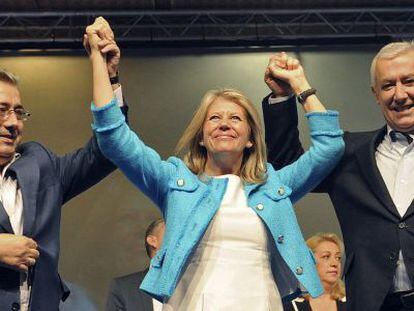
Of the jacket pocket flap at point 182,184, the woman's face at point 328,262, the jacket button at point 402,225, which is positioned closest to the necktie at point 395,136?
the jacket button at point 402,225

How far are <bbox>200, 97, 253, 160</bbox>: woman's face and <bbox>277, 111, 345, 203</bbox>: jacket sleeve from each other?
17 cm

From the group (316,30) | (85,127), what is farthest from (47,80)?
(316,30)

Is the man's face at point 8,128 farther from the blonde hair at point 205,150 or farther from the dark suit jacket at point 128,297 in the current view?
the dark suit jacket at point 128,297

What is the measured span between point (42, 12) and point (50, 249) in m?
3.94

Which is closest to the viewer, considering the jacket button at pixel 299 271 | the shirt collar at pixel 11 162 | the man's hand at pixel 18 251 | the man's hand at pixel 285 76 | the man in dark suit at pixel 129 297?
the man's hand at pixel 18 251

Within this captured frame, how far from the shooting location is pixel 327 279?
4.71 metres

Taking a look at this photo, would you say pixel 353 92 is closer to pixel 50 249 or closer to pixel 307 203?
pixel 307 203

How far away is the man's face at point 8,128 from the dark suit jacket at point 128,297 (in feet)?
5.40

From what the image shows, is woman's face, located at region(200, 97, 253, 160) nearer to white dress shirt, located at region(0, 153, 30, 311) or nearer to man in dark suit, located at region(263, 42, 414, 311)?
man in dark suit, located at region(263, 42, 414, 311)

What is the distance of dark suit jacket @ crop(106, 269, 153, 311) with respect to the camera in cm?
417

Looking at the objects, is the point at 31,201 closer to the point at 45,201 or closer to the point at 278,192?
the point at 45,201

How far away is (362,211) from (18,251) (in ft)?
3.38

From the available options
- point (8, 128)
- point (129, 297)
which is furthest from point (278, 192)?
point (129, 297)

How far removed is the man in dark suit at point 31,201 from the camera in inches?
98.3
